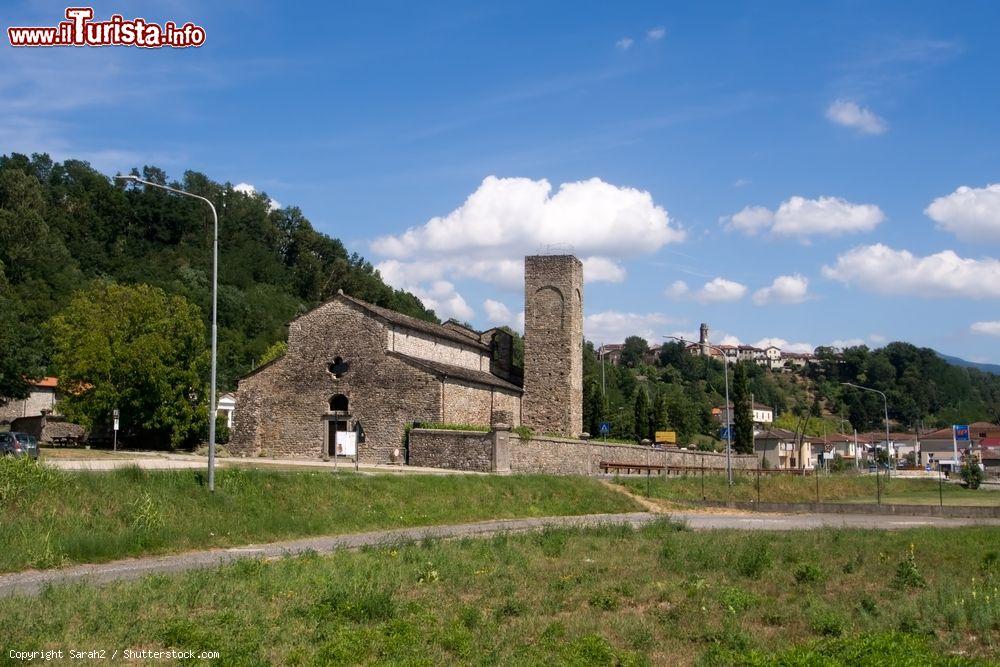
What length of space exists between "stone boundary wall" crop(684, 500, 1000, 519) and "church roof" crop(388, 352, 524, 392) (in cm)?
1616

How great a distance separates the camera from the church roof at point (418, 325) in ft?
171

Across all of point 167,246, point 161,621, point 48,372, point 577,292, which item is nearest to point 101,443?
point 48,372

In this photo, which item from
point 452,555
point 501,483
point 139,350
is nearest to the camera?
point 452,555

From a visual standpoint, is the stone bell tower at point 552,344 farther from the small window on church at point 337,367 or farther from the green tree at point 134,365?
the green tree at point 134,365

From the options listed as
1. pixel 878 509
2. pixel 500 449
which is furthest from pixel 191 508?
pixel 878 509

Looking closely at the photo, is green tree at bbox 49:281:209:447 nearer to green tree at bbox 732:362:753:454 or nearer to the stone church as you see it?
the stone church

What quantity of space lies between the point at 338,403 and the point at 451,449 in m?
9.89

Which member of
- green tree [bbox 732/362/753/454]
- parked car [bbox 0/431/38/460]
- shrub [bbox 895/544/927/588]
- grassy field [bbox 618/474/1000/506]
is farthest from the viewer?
green tree [bbox 732/362/753/454]

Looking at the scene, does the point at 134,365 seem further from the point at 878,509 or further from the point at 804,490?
the point at 878,509

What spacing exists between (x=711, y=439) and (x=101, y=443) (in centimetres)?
8242

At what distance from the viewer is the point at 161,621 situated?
500 inches

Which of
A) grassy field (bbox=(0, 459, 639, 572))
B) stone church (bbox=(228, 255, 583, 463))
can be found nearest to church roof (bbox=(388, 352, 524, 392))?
stone church (bbox=(228, 255, 583, 463))

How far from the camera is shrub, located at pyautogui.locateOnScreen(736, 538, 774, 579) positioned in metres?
18.2

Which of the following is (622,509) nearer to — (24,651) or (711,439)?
(24,651)
